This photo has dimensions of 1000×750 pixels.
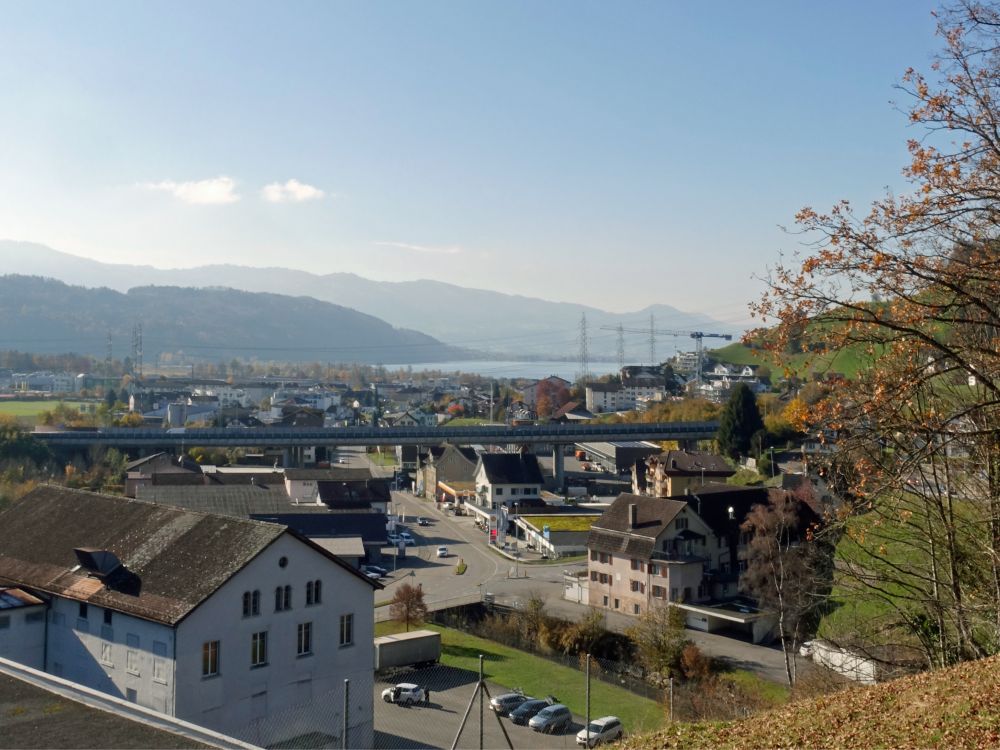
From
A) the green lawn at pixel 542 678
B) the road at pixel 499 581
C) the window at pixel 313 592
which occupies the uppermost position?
the window at pixel 313 592

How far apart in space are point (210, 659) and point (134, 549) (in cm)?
246

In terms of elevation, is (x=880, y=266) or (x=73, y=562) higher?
(x=880, y=266)

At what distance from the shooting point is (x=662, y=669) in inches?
645

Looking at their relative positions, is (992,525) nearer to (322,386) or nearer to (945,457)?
(945,457)

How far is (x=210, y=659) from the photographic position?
11070mm

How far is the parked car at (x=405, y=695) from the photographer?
1440cm

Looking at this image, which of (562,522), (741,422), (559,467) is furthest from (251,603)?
(559,467)

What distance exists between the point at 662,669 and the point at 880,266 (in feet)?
41.7

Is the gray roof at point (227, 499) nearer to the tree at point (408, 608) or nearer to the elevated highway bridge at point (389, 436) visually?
the tree at point (408, 608)

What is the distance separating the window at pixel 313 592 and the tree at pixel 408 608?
274 inches

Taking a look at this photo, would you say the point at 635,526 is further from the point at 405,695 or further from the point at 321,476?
the point at 321,476

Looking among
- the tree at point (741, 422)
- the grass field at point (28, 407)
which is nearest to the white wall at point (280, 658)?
the tree at point (741, 422)

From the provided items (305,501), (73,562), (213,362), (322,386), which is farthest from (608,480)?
(213,362)

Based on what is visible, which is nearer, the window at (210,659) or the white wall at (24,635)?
the window at (210,659)
